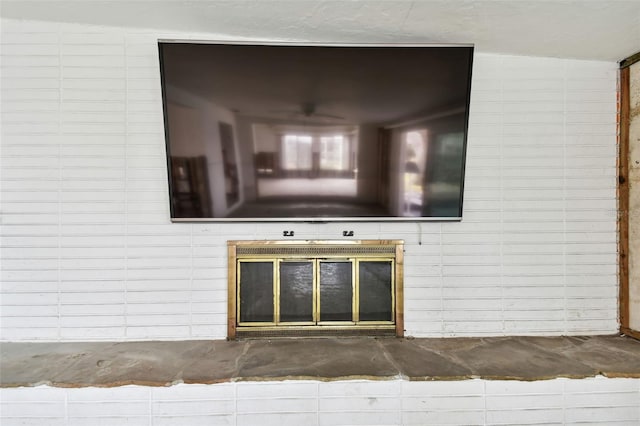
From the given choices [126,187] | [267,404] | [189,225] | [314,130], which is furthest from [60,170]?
[267,404]

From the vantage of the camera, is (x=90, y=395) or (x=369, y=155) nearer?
(x=90, y=395)

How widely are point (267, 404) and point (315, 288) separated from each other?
73 centimetres

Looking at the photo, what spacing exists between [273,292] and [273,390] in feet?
2.04

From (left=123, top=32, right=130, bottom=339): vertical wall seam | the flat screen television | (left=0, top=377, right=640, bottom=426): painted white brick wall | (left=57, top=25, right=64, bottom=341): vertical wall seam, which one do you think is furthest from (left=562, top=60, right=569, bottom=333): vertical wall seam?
(left=57, top=25, right=64, bottom=341): vertical wall seam

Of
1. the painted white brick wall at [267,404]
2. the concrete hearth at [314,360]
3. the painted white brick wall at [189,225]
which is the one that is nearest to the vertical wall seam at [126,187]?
the painted white brick wall at [189,225]

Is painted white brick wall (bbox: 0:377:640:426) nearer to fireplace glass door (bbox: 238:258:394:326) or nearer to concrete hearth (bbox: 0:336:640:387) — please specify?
concrete hearth (bbox: 0:336:640:387)

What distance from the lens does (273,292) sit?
6.89 feet

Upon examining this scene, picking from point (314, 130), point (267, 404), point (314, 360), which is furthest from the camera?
point (314, 130)

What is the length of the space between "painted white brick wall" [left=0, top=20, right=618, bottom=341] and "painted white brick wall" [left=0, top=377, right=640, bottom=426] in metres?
0.47

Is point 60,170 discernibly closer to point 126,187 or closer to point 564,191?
point 126,187

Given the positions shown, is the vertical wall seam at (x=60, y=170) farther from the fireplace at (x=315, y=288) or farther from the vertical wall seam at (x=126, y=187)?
the fireplace at (x=315, y=288)

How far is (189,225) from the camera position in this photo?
2090mm

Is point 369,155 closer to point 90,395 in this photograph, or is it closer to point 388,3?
point 388,3

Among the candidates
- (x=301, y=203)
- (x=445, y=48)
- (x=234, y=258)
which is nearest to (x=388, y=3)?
(x=445, y=48)
